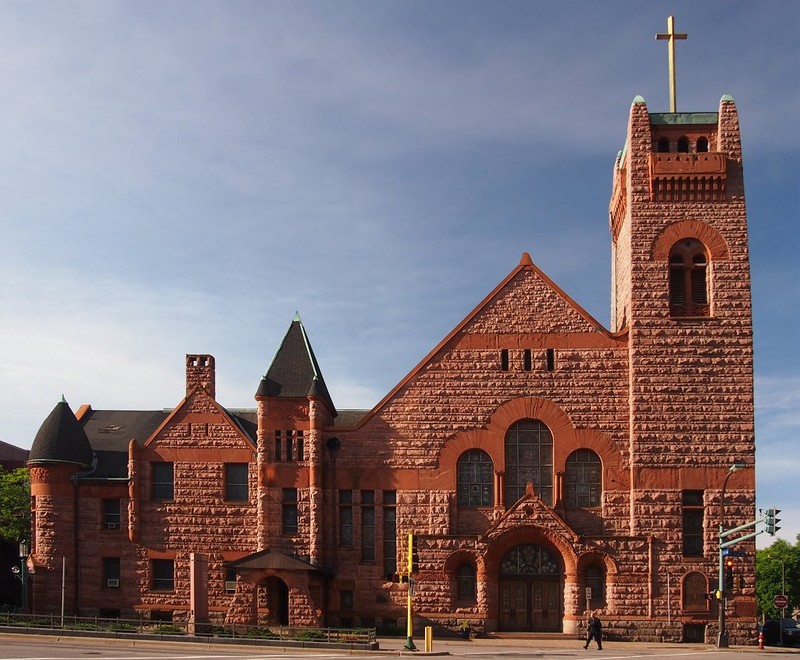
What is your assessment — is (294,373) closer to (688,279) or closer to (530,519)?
(530,519)

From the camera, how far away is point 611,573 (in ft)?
139

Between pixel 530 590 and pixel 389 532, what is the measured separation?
6.46 m

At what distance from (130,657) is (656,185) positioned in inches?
1139

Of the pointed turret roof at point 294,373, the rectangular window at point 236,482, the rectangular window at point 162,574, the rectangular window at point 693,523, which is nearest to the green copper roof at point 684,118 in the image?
the rectangular window at point 693,523

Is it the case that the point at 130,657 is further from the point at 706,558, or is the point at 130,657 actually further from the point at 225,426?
the point at 706,558

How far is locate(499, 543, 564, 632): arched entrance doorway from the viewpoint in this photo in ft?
141

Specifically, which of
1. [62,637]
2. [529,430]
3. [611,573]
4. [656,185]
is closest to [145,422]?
[62,637]

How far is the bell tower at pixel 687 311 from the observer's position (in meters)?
42.9

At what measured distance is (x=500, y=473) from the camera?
43.8 metres

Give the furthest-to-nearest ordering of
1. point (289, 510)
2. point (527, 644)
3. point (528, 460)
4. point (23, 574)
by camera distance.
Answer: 1. point (23, 574)
2. point (289, 510)
3. point (528, 460)
4. point (527, 644)

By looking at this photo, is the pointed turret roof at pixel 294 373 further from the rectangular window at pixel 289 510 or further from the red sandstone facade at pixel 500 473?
the rectangular window at pixel 289 510

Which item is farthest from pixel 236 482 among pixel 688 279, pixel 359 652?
pixel 688 279

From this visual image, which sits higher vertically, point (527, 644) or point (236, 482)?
point (236, 482)

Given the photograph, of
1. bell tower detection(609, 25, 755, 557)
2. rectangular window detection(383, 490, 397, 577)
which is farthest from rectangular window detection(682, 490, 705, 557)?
rectangular window detection(383, 490, 397, 577)
